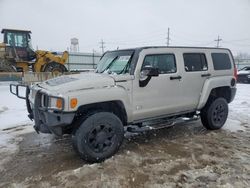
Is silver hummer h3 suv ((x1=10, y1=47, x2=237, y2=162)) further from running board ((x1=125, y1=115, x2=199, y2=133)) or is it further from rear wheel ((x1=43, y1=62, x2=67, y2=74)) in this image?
rear wheel ((x1=43, y1=62, x2=67, y2=74))

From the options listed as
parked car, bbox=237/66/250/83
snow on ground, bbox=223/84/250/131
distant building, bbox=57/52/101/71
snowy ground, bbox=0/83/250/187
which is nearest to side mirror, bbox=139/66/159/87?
snowy ground, bbox=0/83/250/187

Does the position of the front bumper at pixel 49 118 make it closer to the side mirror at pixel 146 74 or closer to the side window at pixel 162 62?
the side mirror at pixel 146 74

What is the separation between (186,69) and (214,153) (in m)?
1.71

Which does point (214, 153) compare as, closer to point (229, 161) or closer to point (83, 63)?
point (229, 161)

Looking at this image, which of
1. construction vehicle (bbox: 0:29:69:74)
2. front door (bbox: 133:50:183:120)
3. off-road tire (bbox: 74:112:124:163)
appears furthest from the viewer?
construction vehicle (bbox: 0:29:69:74)

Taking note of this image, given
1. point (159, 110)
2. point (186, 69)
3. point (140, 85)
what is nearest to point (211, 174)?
point (159, 110)

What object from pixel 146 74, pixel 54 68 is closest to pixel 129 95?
pixel 146 74

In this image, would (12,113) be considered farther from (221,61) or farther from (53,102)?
(221,61)

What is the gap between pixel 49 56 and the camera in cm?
1653

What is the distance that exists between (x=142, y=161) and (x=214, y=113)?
2469 millimetres

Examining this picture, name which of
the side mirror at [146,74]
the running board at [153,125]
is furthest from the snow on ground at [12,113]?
the side mirror at [146,74]

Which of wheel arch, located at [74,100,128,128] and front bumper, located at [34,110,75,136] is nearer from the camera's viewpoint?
front bumper, located at [34,110,75,136]

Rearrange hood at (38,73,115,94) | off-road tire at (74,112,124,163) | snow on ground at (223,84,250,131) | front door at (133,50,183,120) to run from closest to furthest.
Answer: hood at (38,73,115,94) → off-road tire at (74,112,124,163) → front door at (133,50,183,120) → snow on ground at (223,84,250,131)

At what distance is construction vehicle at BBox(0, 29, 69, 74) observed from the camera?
15945 millimetres
